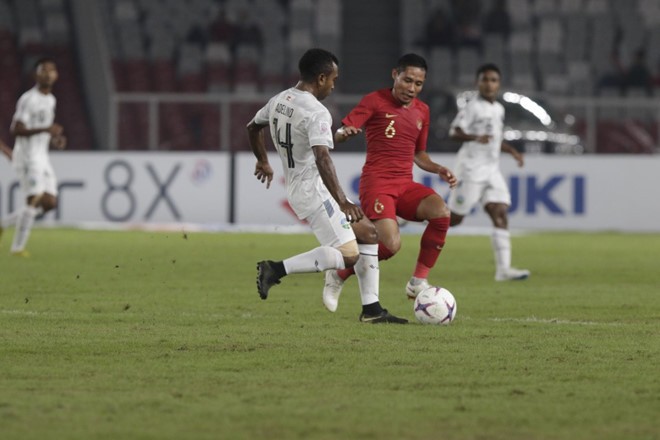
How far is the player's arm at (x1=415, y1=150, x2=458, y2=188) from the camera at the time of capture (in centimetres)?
948

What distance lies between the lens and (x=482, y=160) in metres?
13.3

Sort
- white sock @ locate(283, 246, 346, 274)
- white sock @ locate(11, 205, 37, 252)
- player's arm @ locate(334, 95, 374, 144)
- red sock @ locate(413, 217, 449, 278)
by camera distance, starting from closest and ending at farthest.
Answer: white sock @ locate(283, 246, 346, 274), player's arm @ locate(334, 95, 374, 144), red sock @ locate(413, 217, 449, 278), white sock @ locate(11, 205, 37, 252)

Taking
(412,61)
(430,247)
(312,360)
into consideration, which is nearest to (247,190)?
(430,247)

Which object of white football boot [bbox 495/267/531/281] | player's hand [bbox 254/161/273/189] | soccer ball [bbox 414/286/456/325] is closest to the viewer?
soccer ball [bbox 414/286/456/325]

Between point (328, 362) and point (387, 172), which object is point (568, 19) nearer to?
point (387, 172)

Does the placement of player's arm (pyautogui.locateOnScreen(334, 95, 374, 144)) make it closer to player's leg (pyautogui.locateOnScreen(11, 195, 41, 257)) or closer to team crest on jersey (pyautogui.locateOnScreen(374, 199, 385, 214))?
team crest on jersey (pyautogui.locateOnScreen(374, 199, 385, 214))

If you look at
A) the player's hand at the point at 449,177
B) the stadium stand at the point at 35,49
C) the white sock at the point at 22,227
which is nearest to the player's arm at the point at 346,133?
the player's hand at the point at 449,177

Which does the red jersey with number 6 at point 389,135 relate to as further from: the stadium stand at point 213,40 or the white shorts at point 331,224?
the stadium stand at point 213,40

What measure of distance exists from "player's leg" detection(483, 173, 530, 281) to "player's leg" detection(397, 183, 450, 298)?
9.11 feet

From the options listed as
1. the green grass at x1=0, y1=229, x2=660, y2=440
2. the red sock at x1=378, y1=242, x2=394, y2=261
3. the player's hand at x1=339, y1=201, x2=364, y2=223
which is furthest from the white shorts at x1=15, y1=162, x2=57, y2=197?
the player's hand at x1=339, y1=201, x2=364, y2=223

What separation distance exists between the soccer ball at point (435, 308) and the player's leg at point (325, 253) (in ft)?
1.68

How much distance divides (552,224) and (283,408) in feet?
51.9

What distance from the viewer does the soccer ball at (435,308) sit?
8656 mm

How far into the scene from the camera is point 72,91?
2772cm
